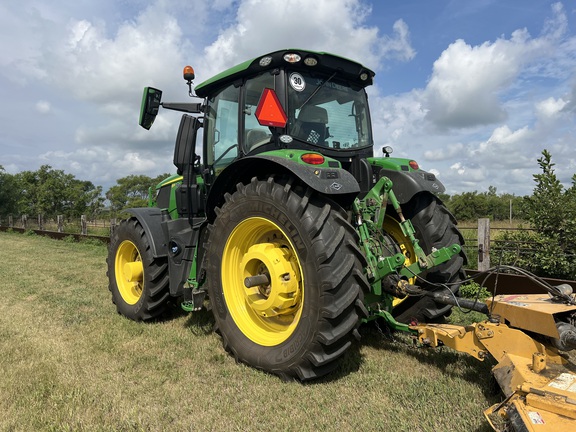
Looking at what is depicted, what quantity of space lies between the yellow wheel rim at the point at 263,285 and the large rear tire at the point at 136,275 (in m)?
1.25

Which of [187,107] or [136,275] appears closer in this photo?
[187,107]

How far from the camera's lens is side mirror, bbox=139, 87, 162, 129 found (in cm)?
417

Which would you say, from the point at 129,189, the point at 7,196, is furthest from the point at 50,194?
the point at 129,189

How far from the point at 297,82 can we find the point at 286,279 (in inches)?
66.4

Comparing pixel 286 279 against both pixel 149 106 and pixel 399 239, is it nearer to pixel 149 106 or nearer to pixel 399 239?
pixel 399 239

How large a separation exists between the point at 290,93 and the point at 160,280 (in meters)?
2.43

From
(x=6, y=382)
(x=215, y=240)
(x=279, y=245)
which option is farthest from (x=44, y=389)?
(x=279, y=245)

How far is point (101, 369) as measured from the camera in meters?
3.17

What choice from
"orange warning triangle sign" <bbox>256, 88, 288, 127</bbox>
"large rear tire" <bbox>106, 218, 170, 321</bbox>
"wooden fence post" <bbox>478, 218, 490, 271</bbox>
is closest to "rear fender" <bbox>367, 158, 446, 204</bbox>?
"orange warning triangle sign" <bbox>256, 88, 288, 127</bbox>

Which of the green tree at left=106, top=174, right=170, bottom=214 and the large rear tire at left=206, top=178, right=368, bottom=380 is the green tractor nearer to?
the large rear tire at left=206, top=178, right=368, bottom=380

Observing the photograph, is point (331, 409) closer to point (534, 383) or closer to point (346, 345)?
point (346, 345)

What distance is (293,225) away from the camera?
2895 millimetres

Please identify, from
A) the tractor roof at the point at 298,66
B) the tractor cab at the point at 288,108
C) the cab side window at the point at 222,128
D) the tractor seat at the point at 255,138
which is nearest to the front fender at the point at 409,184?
the tractor cab at the point at 288,108

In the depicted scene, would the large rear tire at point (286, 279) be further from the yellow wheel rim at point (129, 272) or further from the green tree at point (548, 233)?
the green tree at point (548, 233)
